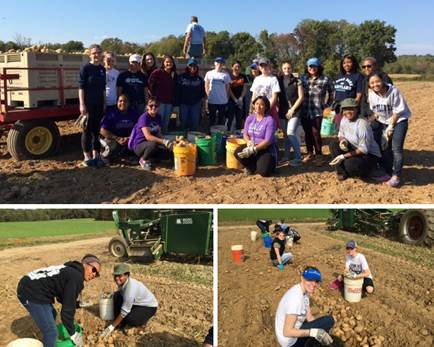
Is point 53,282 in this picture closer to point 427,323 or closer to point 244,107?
point 427,323

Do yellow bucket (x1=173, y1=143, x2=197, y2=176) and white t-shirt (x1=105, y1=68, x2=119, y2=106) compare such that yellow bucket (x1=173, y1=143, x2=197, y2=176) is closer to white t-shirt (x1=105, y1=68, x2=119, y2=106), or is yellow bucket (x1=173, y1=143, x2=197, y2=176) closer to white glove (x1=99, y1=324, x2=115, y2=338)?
white t-shirt (x1=105, y1=68, x2=119, y2=106)

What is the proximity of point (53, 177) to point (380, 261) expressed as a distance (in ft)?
14.7

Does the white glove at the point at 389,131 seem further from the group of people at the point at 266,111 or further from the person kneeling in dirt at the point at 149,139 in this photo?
the person kneeling in dirt at the point at 149,139

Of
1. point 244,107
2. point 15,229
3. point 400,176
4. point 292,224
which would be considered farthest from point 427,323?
point 244,107

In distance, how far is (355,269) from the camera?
4.52m

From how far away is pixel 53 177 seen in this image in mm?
6719

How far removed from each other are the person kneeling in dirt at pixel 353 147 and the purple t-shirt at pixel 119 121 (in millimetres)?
3021

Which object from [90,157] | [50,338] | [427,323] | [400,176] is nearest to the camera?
[50,338]

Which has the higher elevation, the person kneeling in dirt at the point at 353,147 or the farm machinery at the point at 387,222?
the person kneeling in dirt at the point at 353,147

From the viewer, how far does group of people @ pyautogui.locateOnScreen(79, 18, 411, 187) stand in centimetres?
612

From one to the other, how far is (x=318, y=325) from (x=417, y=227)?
1454 mm

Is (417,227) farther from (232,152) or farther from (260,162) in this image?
(232,152)

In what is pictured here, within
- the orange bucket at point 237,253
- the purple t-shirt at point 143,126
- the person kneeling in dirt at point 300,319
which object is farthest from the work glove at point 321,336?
the purple t-shirt at point 143,126

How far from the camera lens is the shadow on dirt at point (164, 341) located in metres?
4.05
